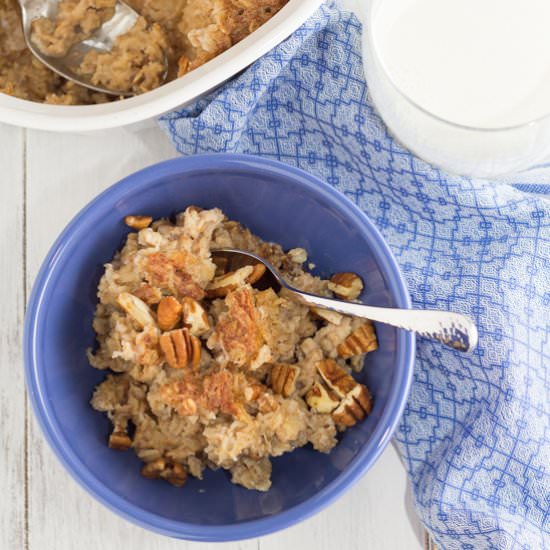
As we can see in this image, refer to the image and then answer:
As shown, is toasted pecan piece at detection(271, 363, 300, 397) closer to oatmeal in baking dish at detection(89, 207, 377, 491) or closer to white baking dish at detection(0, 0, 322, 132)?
oatmeal in baking dish at detection(89, 207, 377, 491)

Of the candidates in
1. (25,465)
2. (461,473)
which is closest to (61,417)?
(25,465)

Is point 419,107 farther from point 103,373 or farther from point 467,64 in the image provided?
point 103,373

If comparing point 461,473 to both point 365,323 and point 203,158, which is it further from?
point 203,158

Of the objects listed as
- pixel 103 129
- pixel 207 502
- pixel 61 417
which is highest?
pixel 103 129

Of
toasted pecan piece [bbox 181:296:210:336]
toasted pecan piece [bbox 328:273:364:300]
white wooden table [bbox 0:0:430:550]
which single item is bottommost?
white wooden table [bbox 0:0:430:550]

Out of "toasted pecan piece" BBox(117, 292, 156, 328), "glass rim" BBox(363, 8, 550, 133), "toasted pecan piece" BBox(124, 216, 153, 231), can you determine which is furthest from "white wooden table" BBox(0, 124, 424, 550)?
"glass rim" BBox(363, 8, 550, 133)

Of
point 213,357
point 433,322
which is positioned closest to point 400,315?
point 433,322
